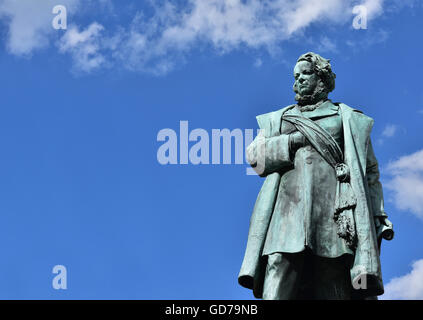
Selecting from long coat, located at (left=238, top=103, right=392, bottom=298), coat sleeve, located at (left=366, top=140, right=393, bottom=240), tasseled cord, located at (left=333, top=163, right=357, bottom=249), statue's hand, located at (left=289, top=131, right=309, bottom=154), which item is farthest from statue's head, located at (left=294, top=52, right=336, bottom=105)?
tasseled cord, located at (left=333, top=163, right=357, bottom=249)

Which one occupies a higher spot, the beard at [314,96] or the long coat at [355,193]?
the beard at [314,96]

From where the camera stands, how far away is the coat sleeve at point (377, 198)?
20.0m

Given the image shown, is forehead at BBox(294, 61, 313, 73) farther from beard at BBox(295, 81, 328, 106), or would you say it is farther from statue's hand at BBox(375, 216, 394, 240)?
statue's hand at BBox(375, 216, 394, 240)

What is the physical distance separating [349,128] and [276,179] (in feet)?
4.86

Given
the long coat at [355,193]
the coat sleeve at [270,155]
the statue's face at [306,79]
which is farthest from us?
the statue's face at [306,79]

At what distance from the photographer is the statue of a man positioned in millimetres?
19359

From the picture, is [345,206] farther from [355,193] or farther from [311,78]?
[311,78]

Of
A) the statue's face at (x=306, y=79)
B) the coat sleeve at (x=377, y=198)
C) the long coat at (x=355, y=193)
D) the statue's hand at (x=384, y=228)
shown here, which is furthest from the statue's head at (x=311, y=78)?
the statue's hand at (x=384, y=228)

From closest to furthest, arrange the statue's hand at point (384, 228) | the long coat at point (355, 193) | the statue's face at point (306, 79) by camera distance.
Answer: the long coat at point (355, 193) → the statue's hand at point (384, 228) → the statue's face at point (306, 79)

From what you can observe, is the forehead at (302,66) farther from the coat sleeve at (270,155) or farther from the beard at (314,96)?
the coat sleeve at (270,155)

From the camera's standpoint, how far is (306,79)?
68.1 feet

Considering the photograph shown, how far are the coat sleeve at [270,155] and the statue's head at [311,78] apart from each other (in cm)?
87

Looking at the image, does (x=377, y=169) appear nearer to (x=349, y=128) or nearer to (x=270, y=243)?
(x=349, y=128)
